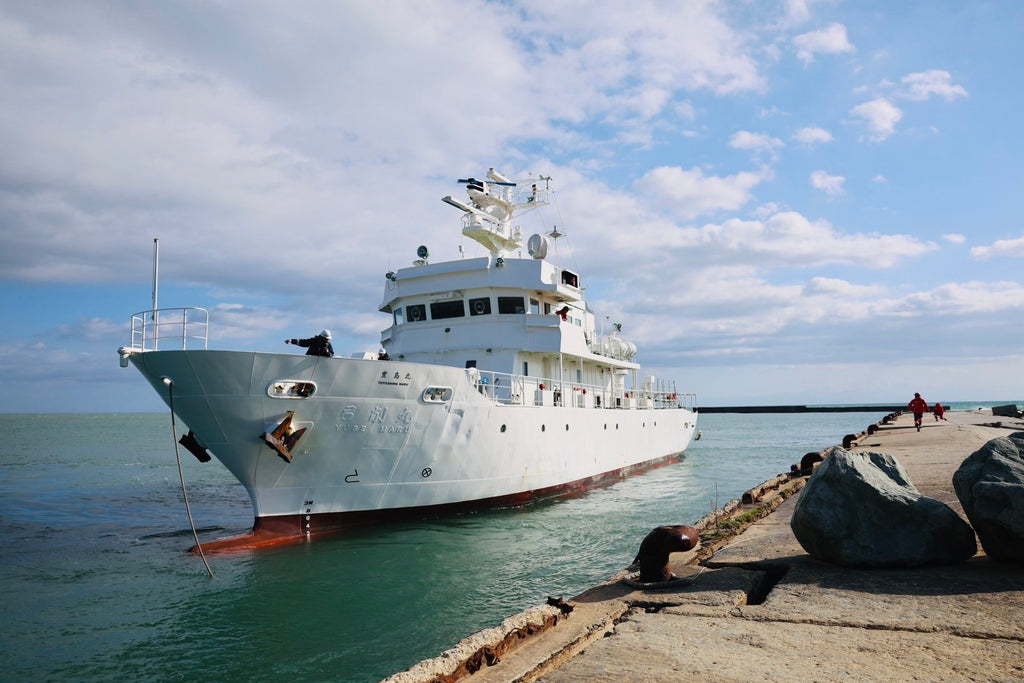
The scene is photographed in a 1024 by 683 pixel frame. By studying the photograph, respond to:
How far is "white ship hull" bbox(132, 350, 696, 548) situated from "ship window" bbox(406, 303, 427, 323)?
5667 millimetres

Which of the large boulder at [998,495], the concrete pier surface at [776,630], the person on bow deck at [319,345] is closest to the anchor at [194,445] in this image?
the person on bow deck at [319,345]

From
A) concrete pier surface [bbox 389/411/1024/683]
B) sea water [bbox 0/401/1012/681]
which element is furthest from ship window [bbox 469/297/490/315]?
concrete pier surface [bbox 389/411/1024/683]

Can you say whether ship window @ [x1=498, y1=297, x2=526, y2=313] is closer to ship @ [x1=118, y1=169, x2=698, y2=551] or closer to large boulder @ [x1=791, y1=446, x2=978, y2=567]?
ship @ [x1=118, y1=169, x2=698, y2=551]

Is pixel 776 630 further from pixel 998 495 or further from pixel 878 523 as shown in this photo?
pixel 998 495

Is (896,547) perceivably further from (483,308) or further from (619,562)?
(483,308)

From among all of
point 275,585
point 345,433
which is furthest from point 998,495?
point 345,433

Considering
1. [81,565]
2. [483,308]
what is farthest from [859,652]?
[483,308]

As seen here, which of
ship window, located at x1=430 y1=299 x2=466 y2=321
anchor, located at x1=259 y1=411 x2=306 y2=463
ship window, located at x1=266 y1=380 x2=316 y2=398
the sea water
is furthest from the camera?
ship window, located at x1=430 y1=299 x2=466 y2=321

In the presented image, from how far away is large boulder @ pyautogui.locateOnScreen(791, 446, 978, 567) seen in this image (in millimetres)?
5957

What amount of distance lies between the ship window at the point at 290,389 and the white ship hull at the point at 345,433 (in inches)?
2.5

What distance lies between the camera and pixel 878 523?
6012mm

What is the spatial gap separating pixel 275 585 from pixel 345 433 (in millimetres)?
3308

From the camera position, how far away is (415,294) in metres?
20.2

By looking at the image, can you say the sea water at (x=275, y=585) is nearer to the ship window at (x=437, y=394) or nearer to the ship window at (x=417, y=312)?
the ship window at (x=437, y=394)
